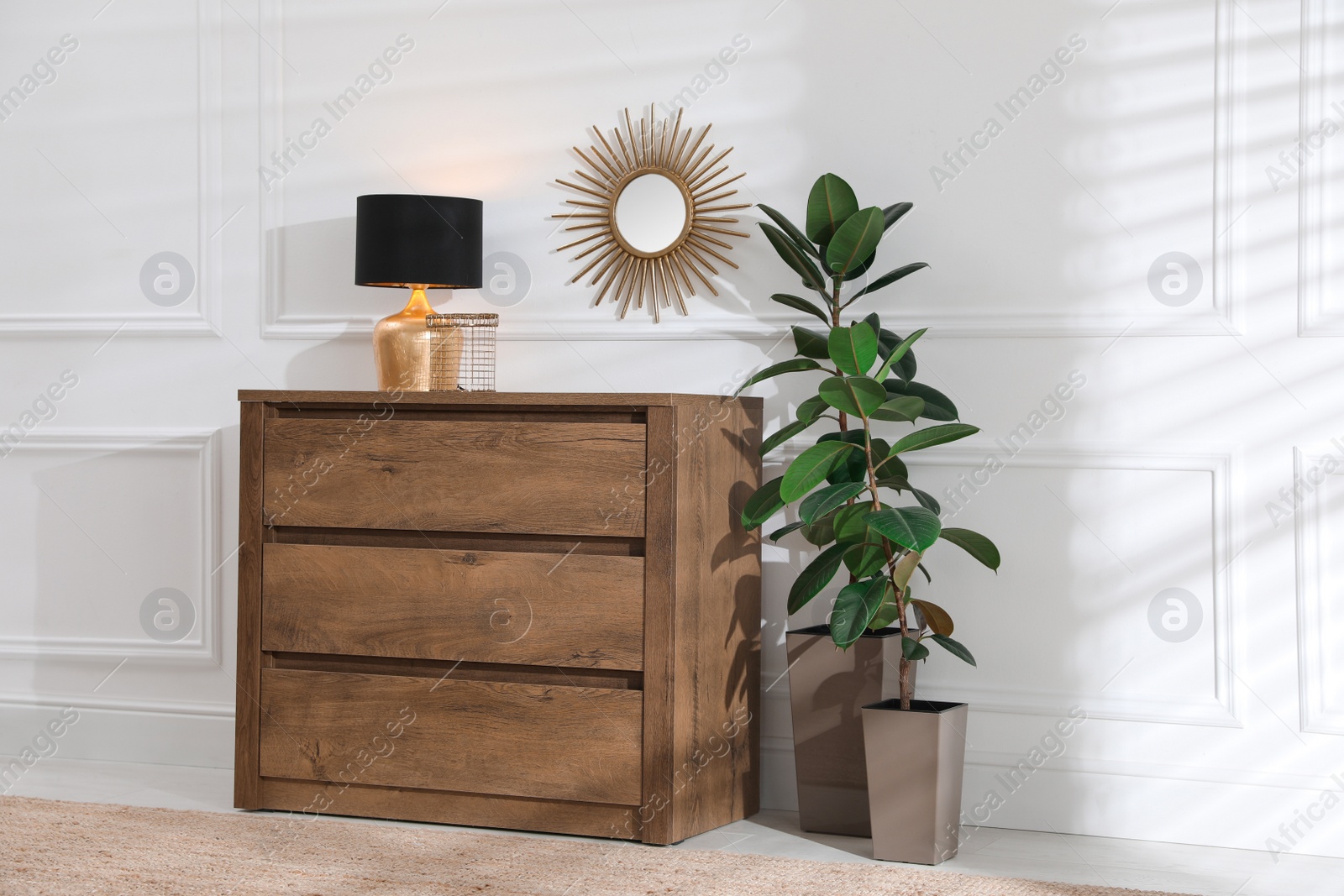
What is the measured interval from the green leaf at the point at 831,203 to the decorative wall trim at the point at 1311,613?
3.59 ft

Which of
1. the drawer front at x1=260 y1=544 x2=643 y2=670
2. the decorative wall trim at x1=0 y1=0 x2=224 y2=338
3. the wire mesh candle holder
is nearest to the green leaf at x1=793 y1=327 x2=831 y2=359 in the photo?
the drawer front at x1=260 y1=544 x2=643 y2=670

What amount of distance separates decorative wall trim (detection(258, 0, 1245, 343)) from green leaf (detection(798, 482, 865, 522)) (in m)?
0.58

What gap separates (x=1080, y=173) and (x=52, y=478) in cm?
277

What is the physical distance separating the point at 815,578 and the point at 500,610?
65 cm

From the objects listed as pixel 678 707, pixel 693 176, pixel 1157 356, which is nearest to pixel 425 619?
pixel 678 707

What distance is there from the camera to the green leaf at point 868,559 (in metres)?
2.26

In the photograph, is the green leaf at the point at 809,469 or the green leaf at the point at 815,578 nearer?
the green leaf at the point at 809,469

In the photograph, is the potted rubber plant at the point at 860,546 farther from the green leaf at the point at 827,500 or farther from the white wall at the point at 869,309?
the white wall at the point at 869,309

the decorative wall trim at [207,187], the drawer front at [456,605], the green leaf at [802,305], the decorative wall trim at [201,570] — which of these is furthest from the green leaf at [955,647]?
the decorative wall trim at [207,187]

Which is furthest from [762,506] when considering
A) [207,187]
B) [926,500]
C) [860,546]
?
[207,187]

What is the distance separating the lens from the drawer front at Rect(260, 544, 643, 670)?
2328 mm

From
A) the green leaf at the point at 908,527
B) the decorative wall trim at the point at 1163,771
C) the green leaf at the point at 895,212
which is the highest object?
the green leaf at the point at 895,212

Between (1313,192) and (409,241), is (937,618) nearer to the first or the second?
(1313,192)

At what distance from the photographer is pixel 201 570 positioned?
311 cm
